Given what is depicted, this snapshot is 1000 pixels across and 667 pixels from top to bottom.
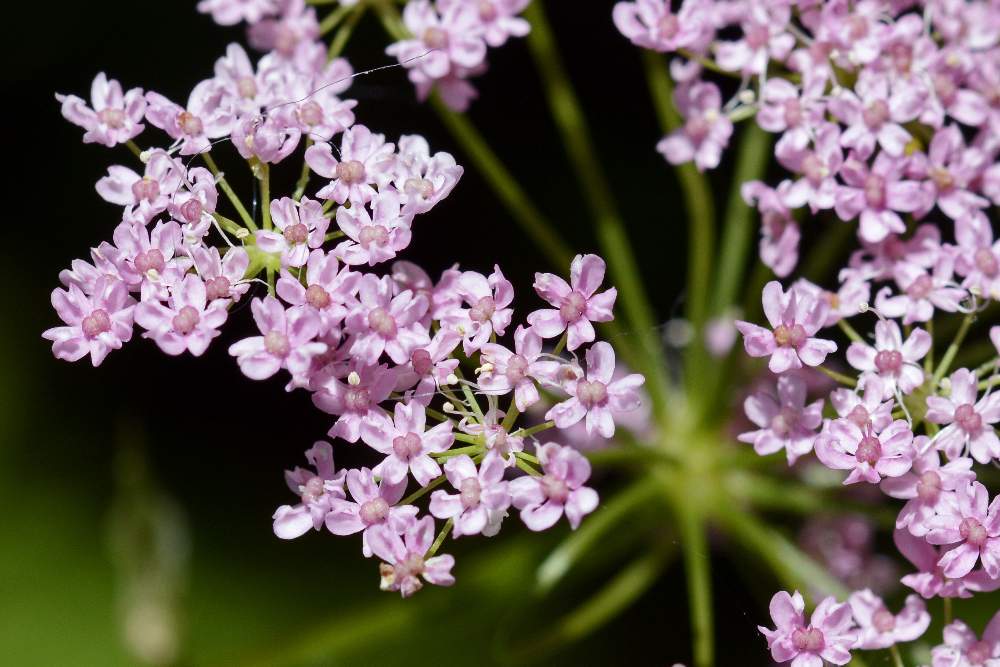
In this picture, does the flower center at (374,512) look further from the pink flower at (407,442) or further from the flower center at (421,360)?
the flower center at (421,360)

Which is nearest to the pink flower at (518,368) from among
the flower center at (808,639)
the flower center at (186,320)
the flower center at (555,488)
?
the flower center at (555,488)

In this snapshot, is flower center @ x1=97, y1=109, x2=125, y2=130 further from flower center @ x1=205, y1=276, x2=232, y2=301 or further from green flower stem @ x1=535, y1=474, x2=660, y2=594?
green flower stem @ x1=535, y1=474, x2=660, y2=594

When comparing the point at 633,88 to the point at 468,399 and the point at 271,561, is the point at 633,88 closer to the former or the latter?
the point at 468,399

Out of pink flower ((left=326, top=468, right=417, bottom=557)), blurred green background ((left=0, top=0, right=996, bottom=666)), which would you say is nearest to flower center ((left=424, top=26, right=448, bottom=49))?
blurred green background ((left=0, top=0, right=996, bottom=666))

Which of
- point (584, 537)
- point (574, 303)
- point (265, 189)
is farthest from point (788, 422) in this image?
point (265, 189)

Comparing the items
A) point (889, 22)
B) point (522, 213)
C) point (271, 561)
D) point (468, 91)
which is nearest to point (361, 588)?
point (271, 561)

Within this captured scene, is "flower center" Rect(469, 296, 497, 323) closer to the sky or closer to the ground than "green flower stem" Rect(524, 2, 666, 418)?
closer to the ground

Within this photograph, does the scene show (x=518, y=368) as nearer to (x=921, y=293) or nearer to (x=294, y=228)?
(x=294, y=228)
